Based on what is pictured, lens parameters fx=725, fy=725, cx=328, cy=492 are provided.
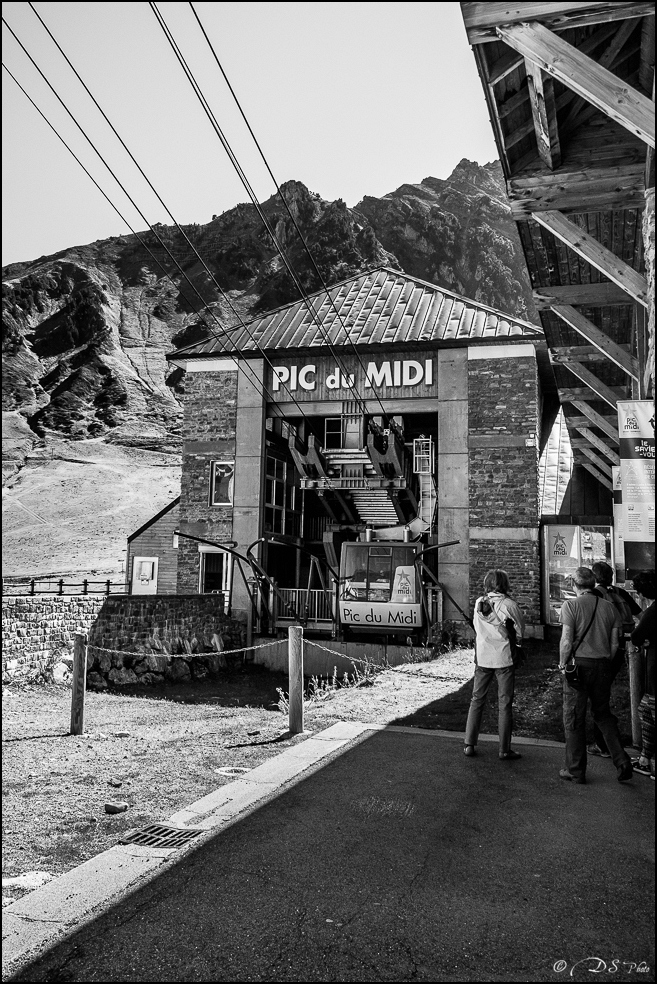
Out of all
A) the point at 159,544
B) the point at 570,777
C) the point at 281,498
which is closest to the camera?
the point at 570,777

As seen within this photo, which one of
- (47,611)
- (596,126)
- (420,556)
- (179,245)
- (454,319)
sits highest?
(179,245)

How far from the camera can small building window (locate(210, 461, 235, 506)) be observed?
23.6m

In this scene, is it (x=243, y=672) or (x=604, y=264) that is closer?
(x=604, y=264)

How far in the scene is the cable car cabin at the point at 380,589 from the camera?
18.7 metres

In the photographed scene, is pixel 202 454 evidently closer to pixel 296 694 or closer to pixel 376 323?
pixel 376 323

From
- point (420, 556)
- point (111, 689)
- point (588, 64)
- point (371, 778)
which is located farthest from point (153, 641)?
point (588, 64)

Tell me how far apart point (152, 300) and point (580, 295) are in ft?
445

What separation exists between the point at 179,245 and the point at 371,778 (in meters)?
167

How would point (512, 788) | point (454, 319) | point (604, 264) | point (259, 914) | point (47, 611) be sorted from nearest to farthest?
1. point (259, 914)
2. point (512, 788)
3. point (604, 264)
4. point (47, 611)
5. point (454, 319)

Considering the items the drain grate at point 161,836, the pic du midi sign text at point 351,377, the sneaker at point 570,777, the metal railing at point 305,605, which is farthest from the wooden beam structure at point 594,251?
the metal railing at point 305,605

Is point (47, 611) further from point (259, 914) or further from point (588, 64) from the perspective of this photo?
point (588, 64)

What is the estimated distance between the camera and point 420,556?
62.6 feet

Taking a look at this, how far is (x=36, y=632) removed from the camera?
1566 centimetres

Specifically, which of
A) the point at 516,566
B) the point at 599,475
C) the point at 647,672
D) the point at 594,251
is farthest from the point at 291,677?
the point at 599,475
